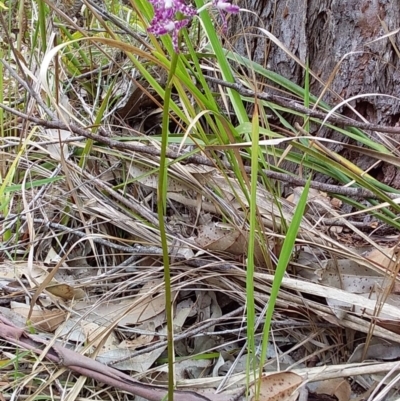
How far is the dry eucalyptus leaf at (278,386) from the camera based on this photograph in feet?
2.25

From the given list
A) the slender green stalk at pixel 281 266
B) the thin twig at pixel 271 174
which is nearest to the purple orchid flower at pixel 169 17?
the slender green stalk at pixel 281 266

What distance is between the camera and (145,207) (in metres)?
1.05

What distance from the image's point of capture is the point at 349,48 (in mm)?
1075

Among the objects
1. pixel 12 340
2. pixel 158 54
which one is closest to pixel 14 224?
pixel 12 340

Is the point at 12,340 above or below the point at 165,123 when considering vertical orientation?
below

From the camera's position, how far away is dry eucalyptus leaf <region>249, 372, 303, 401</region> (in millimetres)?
687

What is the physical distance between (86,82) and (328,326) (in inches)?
37.0

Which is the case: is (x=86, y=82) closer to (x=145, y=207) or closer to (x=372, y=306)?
(x=145, y=207)

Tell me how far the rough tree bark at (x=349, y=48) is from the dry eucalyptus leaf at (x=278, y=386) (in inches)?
20.0

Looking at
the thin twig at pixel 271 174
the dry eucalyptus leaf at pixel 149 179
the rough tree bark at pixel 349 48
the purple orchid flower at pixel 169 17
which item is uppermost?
the purple orchid flower at pixel 169 17

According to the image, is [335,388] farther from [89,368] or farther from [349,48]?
[349,48]

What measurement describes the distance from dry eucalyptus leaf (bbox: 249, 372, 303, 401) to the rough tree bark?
1.67 ft

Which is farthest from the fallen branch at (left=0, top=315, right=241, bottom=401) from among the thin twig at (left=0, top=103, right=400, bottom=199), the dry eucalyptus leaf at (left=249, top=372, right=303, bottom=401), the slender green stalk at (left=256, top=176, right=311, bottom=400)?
the thin twig at (left=0, top=103, right=400, bottom=199)

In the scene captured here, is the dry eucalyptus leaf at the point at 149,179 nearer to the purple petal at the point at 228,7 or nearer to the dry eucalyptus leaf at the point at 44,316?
the dry eucalyptus leaf at the point at 44,316
